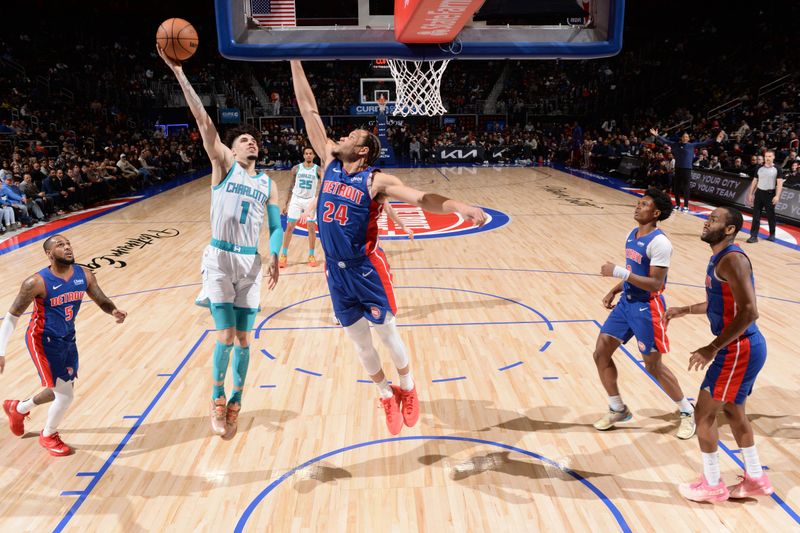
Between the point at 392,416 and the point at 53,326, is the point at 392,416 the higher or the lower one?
the lower one

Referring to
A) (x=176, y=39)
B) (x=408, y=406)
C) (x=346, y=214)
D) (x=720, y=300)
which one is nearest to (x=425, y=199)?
(x=346, y=214)

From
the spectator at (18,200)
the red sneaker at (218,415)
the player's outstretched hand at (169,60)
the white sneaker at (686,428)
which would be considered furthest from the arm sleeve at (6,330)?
the spectator at (18,200)

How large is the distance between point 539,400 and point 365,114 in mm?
25735

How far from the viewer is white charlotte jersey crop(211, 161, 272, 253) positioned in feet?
13.8

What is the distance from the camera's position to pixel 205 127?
400cm

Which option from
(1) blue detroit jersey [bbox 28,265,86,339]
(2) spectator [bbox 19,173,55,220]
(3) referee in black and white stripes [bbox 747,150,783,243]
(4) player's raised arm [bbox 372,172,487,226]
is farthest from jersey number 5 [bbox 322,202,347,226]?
(2) spectator [bbox 19,173,55,220]

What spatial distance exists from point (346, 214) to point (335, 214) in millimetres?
77

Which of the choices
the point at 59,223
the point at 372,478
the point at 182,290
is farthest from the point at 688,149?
the point at 59,223

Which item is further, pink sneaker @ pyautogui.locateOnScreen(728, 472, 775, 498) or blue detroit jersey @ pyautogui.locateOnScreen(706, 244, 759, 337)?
pink sneaker @ pyautogui.locateOnScreen(728, 472, 775, 498)

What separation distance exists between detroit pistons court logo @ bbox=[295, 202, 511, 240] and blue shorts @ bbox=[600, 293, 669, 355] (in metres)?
7.44

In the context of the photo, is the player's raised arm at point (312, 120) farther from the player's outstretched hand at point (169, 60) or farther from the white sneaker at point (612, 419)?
the white sneaker at point (612, 419)

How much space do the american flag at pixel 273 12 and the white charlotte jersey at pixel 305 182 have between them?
3.99 metres

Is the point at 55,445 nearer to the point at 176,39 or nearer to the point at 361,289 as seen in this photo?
the point at 361,289

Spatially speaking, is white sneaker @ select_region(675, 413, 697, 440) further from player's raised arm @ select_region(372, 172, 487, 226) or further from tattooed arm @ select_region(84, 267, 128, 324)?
tattooed arm @ select_region(84, 267, 128, 324)
